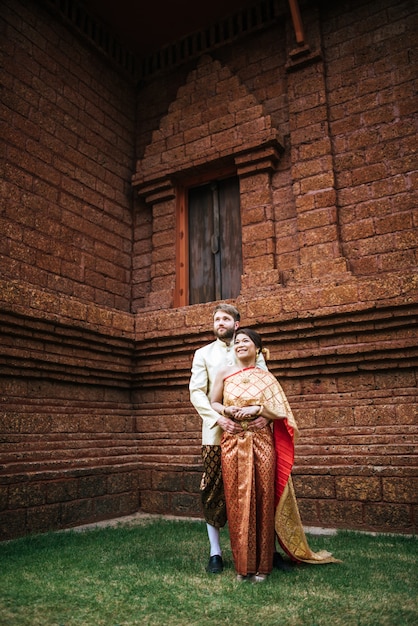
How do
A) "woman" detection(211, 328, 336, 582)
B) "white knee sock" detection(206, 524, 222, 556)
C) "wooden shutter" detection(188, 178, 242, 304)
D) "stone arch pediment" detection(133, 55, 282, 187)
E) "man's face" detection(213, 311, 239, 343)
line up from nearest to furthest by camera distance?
"woman" detection(211, 328, 336, 582) < "white knee sock" detection(206, 524, 222, 556) < "man's face" detection(213, 311, 239, 343) < "stone arch pediment" detection(133, 55, 282, 187) < "wooden shutter" detection(188, 178, 242, 304)

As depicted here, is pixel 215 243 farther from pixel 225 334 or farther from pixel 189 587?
pixel 189 587

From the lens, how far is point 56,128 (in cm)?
615

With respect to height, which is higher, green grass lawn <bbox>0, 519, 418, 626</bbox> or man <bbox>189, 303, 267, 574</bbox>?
man <bbox>189, 303, 267, 574</bbox>

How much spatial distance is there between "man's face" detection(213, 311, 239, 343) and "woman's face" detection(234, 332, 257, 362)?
18 centimetres

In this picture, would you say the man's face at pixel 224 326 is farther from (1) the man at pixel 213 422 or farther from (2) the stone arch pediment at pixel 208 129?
(2) the stone arch pediment at pixel 208 129

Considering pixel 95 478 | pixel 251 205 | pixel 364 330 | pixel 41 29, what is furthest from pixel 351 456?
pixel 41 29

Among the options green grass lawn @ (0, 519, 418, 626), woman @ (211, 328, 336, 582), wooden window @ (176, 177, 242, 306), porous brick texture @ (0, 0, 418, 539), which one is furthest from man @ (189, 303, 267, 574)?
wooden window @ (176, 177, 242, 306)

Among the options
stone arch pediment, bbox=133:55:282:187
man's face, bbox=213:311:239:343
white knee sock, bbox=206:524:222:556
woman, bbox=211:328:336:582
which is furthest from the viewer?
stone arch pediment, bbox=133:55:282:187

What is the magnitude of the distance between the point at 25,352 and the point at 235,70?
4.56 meters

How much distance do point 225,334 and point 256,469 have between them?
0.93 m

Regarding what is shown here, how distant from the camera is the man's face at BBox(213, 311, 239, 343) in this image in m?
3.55

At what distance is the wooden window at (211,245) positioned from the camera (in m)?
6.46

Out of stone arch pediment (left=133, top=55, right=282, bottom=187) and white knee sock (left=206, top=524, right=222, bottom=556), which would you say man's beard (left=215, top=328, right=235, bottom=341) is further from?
stone arch pediment (left=133, top=55, right=282, bottom=187)

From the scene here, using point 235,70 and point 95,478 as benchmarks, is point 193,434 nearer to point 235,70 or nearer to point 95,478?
point 95,478
